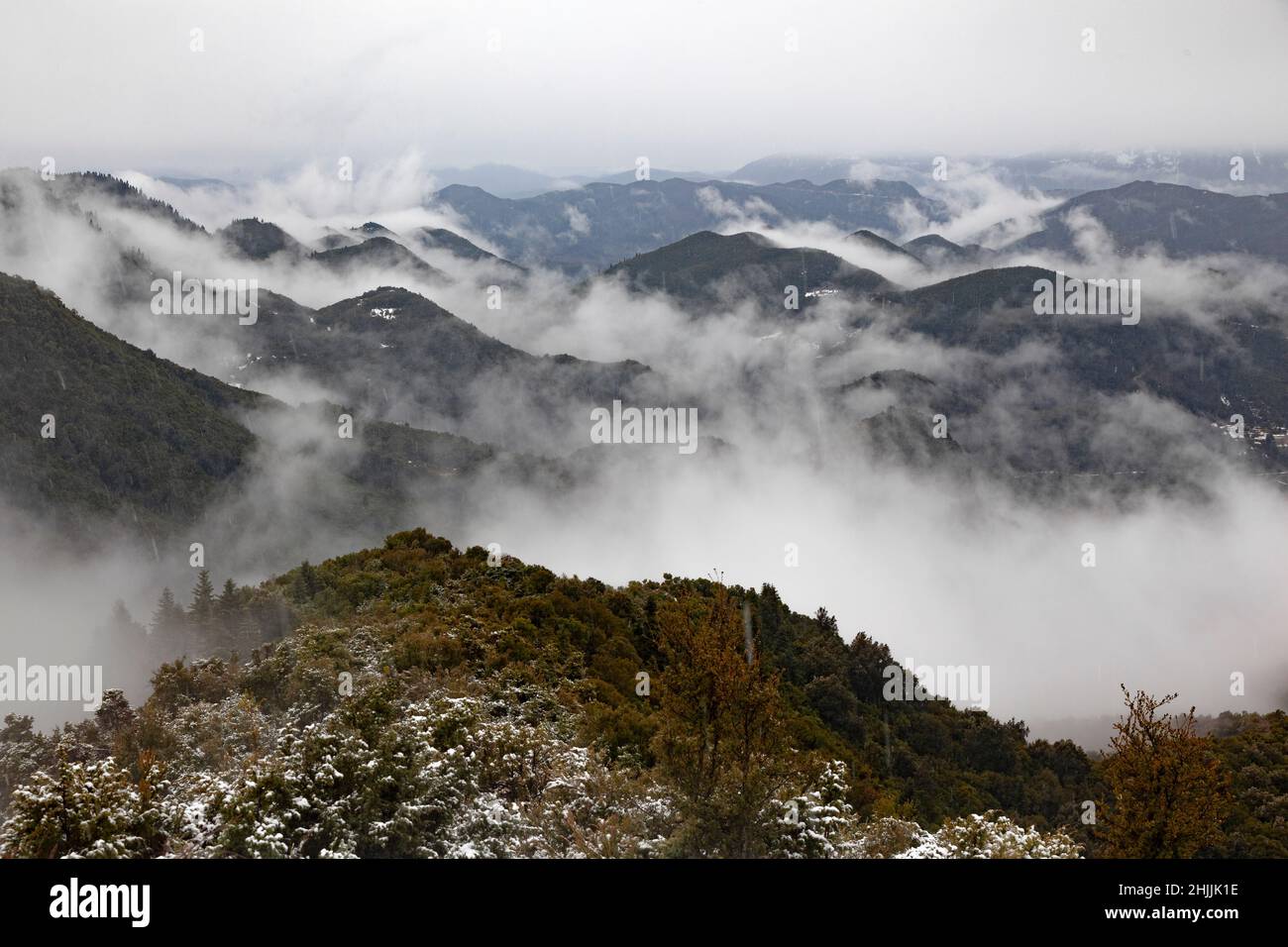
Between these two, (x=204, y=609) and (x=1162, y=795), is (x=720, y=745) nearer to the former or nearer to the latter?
(x=1162, y=795)

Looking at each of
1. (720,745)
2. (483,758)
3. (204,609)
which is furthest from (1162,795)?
(204,609)

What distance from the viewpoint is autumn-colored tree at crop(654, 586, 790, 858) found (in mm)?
13297

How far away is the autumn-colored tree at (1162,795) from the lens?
14.8 metres

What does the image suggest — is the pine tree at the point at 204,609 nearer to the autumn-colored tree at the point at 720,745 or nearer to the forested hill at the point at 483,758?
the forested hill at the point at 483,758

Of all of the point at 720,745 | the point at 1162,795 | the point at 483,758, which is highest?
the point at 720,745

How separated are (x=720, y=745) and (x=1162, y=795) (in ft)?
28.0

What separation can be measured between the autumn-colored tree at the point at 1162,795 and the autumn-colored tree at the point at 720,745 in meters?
6.88

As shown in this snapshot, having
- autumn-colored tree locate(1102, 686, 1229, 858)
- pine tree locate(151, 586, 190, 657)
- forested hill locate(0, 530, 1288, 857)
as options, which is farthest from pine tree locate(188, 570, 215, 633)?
autumn-colored tree locate(1102, 686, 1229, 858)

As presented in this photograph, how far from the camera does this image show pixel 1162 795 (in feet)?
49.0

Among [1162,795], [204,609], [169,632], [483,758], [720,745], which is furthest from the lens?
[169,632]

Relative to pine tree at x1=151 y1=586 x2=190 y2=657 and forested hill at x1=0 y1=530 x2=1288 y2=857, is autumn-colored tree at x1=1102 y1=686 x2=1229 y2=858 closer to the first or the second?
forested hill at x1=0 y1=530 x2=1288 y2=857

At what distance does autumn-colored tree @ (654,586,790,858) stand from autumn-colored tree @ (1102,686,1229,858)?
688 cm
